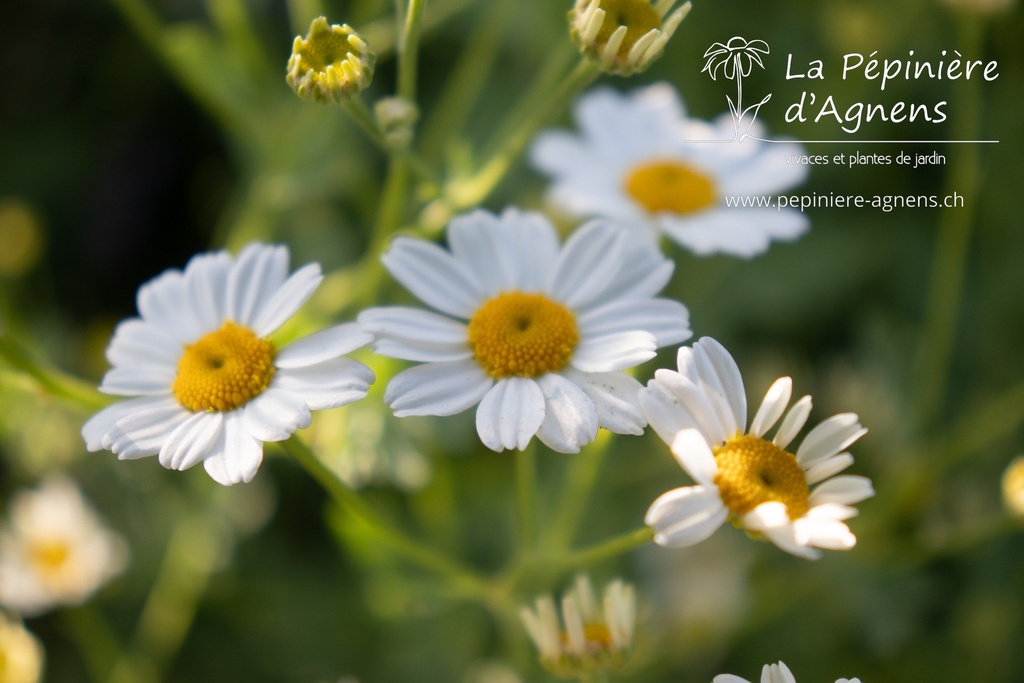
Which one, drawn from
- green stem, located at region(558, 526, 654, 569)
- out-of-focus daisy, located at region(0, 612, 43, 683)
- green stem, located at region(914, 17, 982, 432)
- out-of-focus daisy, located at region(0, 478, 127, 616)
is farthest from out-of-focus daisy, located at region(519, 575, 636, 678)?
out-of-focus daisy, located at region(0, 478, 127, 616)

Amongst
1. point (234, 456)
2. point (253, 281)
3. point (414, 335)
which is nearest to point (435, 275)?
point (414, 335)

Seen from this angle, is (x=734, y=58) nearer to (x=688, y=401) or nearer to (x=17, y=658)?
(x=688, y=401)

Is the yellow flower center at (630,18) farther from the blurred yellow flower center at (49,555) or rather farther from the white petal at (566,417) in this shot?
the blurred yellow flower center at (49,555)

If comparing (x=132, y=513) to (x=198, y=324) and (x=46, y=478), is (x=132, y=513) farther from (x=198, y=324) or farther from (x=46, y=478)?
(x=198, y=324)

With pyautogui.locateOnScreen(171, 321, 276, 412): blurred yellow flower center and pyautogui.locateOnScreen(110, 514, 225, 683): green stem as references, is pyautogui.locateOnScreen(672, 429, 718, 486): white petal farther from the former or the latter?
pyautogui.locateOnScreen(110, 514, 225, 683): green stem

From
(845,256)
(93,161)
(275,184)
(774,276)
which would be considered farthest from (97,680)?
(845,256)

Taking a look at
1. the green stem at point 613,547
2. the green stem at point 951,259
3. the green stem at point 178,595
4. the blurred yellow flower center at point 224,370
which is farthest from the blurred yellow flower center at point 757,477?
the green stem at point 178,595
